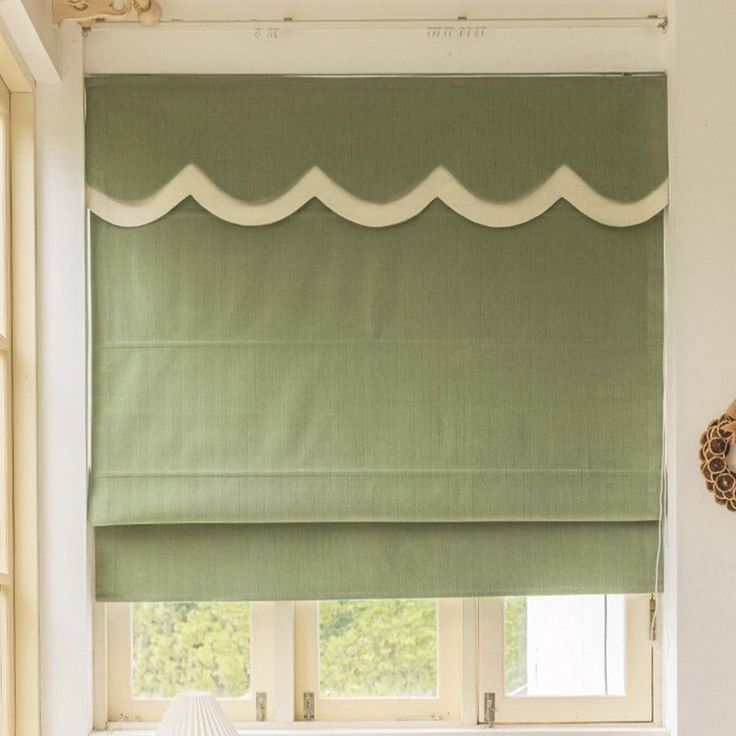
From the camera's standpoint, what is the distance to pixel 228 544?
252 centimetres

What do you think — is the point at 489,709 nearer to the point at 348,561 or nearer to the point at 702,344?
the point at 348,561

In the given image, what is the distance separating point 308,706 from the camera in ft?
8.51

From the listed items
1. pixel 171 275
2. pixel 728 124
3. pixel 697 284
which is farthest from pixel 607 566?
pixel 171 275

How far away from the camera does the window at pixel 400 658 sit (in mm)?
2592

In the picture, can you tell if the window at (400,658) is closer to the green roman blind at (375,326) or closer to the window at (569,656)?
the window at (569,656)

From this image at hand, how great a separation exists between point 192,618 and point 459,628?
25.6 inches

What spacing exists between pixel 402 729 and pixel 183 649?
561 millimetres

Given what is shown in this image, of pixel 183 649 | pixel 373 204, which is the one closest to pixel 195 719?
pixel 183 649

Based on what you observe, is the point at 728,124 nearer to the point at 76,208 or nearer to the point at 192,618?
the point at 76,208

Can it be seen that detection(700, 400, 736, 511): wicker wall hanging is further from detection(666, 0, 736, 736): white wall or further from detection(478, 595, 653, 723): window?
detection(478, 595, 653, 723): window

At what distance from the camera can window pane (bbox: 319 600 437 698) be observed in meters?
2.61

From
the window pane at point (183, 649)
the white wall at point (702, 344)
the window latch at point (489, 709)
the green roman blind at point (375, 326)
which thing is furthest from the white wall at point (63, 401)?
the white wall at point (702, 344)

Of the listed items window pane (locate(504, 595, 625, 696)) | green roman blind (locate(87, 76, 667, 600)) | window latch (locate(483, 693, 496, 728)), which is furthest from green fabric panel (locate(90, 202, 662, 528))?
window latch (locate(483, 693, 496, 728))

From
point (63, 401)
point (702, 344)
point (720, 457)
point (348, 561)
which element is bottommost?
point (348, 561)
